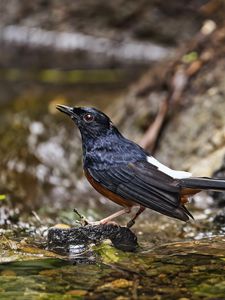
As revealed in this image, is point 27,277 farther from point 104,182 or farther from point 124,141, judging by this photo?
point 124,141

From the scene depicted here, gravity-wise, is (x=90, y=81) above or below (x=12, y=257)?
above

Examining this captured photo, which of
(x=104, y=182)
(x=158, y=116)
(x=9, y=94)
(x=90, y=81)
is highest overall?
(x=90, y=81)

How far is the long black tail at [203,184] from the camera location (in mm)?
4695

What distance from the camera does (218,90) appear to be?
27.3 ft

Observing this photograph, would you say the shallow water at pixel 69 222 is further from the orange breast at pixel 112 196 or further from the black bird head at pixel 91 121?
the black bird head at pixel 91 121

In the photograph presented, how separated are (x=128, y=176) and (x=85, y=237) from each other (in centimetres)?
56

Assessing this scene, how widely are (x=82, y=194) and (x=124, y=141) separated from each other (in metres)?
2.82

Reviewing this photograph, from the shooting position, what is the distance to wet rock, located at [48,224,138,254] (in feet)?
15.5

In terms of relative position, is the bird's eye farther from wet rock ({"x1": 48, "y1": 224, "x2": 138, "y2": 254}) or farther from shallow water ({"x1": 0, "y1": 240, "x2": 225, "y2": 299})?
shallow water ({"x1": 0, "y1": 240, "x2": 225, "y2": 299})

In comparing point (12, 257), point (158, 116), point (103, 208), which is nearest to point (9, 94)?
point (158, 116)

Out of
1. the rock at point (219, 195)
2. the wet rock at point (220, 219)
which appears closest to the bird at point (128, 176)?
the wet rock at point (220, 219)

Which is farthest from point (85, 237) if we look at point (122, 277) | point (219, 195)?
point (219, 195)

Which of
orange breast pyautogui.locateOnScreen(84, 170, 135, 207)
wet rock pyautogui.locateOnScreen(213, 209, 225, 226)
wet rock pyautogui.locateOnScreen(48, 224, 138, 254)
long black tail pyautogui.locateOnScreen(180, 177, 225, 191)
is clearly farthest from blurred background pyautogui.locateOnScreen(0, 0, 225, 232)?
long black tail pyautogui.locateOnScreen(180, 177, 225, 191)

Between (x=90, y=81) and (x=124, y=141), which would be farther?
(x=90, y=81)
